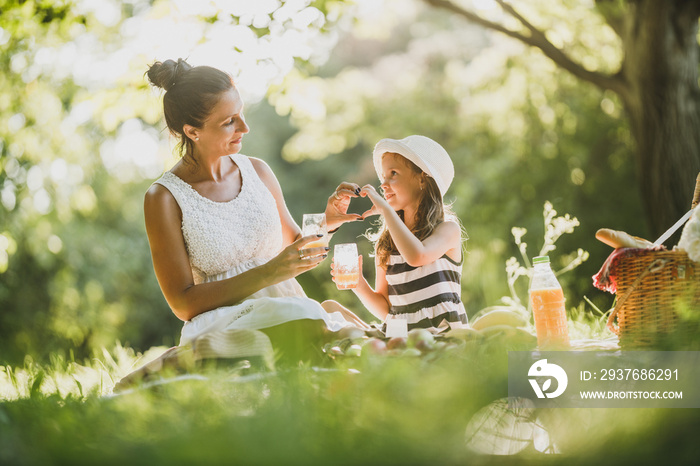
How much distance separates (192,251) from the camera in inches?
128

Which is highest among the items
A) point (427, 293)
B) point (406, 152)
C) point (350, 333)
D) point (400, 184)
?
point (406, 152)

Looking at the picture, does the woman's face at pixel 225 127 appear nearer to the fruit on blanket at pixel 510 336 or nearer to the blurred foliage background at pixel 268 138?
the blurred foliage background at pixel 268 138

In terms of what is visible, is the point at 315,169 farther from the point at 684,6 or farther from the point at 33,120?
the point at 684,6

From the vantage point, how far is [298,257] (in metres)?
2.87

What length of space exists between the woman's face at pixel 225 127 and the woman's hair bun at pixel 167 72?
290mm

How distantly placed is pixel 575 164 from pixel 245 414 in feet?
31.5

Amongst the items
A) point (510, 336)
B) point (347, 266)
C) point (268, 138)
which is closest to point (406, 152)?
point (347, 266)

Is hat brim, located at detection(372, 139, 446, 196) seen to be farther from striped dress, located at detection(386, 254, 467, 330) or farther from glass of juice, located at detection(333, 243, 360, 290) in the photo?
glass of juice, located at detection(333, 243, 360, 290)

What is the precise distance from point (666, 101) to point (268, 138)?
1514cm

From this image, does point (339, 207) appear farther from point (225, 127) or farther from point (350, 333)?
point (350, 333)

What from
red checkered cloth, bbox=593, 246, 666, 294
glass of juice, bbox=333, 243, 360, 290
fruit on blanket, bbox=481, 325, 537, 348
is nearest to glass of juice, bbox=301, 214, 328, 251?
glass of juice, bbox=333, 243, 360, 290

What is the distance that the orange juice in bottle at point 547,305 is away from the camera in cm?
267

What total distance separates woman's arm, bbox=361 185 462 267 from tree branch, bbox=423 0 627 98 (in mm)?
3002

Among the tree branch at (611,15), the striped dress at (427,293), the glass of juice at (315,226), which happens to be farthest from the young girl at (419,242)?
the tree branch at (611,15)
